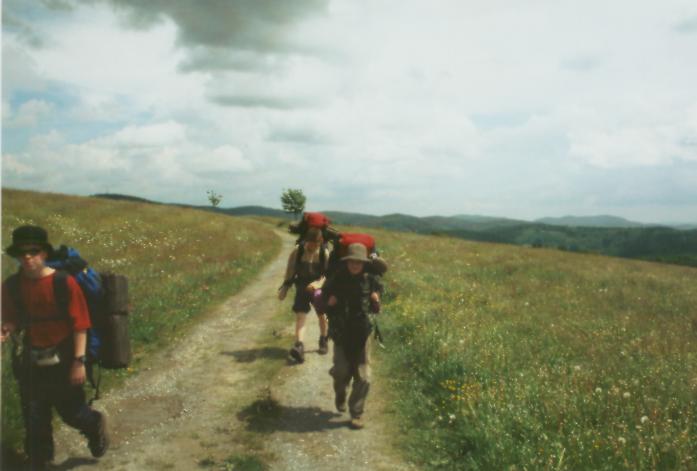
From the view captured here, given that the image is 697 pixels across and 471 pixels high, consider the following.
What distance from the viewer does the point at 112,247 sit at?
23266 mm

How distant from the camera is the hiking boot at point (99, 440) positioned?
4965 millimetres

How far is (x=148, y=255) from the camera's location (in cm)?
2139

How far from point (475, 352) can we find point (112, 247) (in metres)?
20.4

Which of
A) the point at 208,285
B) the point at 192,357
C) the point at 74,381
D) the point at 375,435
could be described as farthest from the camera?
the point at 208,285

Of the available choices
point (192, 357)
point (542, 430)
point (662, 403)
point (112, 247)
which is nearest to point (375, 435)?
point (542, 430)

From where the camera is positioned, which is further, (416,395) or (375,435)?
(416,395)

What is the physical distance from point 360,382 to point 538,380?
2.60 meters

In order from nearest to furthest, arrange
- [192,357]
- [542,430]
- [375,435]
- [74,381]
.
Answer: [74,381]
[542,430]
[375,435]
[192,357]

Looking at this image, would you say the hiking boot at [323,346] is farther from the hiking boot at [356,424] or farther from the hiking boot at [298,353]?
the hiking boot at [356,424]

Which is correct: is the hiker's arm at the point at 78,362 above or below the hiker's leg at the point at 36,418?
above

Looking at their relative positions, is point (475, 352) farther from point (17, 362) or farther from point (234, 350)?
point (17, 362)

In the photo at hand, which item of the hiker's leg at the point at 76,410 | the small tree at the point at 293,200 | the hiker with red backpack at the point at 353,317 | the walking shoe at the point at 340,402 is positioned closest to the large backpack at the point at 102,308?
the hiker's leg at the point at 76,410

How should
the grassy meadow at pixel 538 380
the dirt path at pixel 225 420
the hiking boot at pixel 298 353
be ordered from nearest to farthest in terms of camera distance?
the grassy meadow at pixel 538 380 → the dirt path at pixel 225 420 → the hiking boot at pixel 298 353

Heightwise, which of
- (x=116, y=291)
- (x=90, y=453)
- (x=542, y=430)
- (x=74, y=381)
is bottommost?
(x=90, y=453)
